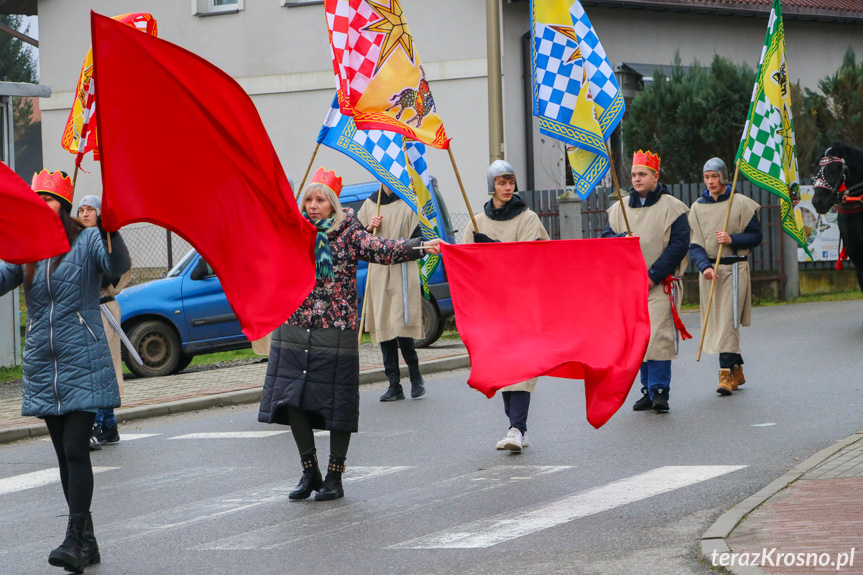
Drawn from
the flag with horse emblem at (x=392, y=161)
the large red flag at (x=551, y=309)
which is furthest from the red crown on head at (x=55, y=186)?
the flag with horse emblem at (x=392, y=161)

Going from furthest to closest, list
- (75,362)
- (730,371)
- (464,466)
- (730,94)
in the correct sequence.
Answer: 1. (730,94)
2. (730,371)
3. (464,466)
4. (75,362)

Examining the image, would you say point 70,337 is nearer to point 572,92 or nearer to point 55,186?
point 55,186

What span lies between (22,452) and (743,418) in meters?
5.77

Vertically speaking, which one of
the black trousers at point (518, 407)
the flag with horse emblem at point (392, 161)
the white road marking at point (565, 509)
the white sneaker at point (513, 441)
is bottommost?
the white road marking at point (565, 509)

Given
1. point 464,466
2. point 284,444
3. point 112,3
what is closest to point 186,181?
point 464,466

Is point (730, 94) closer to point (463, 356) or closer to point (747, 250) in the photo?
point (463, 356)

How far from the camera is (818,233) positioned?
2297 centimetres

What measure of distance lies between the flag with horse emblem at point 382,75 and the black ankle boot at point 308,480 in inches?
87.2

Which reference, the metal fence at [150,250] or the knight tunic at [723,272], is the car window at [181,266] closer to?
the metal fence at [150,250]

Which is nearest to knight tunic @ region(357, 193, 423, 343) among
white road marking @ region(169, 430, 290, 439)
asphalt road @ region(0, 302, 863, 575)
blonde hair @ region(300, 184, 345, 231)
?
asphalt road @ region(0, 302, 863, 575)

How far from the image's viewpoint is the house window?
26.4 m

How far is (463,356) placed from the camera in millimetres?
15289

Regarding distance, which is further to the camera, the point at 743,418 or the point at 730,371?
the point at 730,371

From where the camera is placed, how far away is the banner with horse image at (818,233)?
74.7 ft
